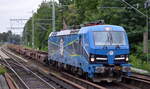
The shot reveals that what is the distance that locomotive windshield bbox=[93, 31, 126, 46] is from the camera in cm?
1997

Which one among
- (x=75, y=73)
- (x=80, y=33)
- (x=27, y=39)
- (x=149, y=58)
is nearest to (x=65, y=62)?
(x=75, y=73)

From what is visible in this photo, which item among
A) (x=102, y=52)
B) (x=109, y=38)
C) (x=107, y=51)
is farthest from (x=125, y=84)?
(x=109, y=38)

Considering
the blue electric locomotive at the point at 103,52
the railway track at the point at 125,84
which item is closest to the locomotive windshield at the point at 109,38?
the blue electric locomotive at the point at 103,52

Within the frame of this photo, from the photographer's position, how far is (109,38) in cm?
2016

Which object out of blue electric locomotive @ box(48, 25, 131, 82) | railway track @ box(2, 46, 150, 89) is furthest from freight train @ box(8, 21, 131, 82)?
railway track @ box(2, 46, 150, 89)

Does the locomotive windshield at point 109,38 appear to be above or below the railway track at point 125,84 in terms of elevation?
above

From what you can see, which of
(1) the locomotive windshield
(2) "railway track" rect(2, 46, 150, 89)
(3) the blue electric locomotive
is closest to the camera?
(2) "railway track" rect(2, 46, 150, 89)

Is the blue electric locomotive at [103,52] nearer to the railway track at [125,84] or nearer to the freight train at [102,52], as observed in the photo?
the freight train at [102,52]

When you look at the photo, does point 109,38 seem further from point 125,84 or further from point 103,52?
point 125,84

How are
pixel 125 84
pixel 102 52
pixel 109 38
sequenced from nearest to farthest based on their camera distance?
1. pixel 102 52
2. pixel 109 38
3. pixel 125 84

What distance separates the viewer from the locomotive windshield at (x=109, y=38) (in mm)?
19969

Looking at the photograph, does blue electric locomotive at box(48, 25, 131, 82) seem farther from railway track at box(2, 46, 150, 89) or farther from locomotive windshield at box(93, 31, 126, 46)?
railway track at box(2, 46, 150, 89)

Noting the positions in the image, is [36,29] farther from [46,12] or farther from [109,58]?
[109,58]

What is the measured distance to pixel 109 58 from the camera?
64.2 ft
